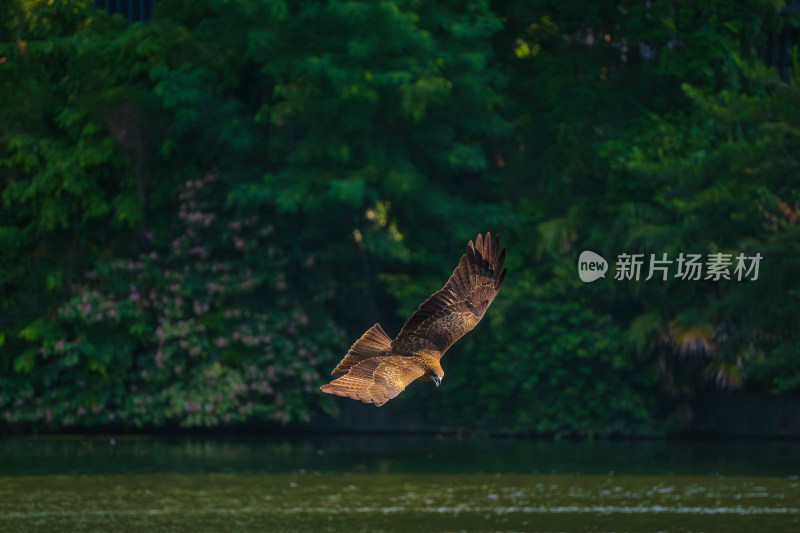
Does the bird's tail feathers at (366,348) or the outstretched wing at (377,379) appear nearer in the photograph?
the outstretched wing at (377,379)

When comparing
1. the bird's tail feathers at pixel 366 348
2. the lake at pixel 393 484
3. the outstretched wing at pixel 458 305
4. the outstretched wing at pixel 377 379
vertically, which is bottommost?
the lake at pixel 393 484

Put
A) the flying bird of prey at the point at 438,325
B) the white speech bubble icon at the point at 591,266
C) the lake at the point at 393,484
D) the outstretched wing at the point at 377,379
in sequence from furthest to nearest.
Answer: the white speech bubble icon at the point at 591,266 → the lake at the point at 393,484 → the flying bird of prey at the point at 438,325 → the outstretched wing at the point at 377,379

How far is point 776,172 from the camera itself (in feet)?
54.7

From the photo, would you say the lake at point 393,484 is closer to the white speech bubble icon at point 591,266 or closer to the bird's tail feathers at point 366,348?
the white speech bubble icon at point 591,266

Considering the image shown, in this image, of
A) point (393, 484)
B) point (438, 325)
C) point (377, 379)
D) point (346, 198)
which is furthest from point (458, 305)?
point (346, 198)

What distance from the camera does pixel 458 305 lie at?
8.37 meters

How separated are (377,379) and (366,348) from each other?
0.67 metres

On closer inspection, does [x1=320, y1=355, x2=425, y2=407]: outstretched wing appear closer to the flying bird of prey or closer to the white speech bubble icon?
the flying bird of prey

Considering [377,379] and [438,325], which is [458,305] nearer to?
[438,325]

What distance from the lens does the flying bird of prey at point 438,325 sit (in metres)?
8.03

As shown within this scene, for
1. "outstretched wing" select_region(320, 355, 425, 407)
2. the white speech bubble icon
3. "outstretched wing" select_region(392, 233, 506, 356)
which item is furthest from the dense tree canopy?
"outstretched wing" select_region(320, 355, 425, 407)

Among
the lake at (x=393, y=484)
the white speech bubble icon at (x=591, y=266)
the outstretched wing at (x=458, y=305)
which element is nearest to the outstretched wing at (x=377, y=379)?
the outstretched wing at (x=458, y=305)

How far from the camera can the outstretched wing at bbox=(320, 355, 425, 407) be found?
728 centimetres

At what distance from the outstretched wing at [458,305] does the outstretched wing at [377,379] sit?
24 cm
